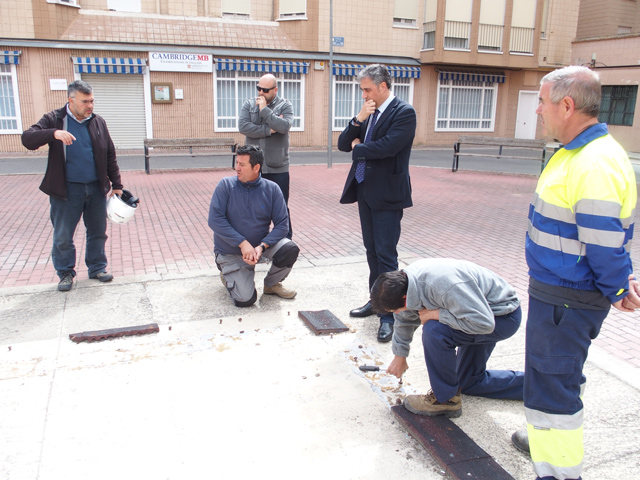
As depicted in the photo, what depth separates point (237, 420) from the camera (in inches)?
121

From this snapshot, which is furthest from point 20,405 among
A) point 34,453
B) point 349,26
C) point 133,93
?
point 349,26

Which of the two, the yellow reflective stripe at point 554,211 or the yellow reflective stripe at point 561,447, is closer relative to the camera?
the yellow reflective stripe at point 554,211

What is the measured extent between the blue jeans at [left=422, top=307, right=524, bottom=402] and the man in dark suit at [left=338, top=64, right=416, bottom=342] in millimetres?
949

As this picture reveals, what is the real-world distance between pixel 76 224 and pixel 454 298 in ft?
12.6

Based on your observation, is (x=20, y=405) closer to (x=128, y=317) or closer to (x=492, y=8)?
(x=128, y=317)

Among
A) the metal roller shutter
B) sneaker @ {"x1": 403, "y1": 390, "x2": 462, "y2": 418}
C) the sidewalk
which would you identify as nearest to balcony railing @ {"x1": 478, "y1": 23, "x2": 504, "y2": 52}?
the metal roller shutter

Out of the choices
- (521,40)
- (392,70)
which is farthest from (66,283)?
(521,40)

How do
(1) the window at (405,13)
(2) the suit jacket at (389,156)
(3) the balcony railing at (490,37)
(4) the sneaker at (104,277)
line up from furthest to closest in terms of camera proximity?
(3) the balcony railing at (490,37)
(1) the window at (405,13)
(4) the sneaker at (104,277)
(2) the suit jacket at (389,156)

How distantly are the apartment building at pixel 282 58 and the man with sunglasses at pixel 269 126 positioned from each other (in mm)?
9853

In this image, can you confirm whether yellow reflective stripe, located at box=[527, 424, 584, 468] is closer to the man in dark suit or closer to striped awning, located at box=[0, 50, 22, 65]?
the man in dark suit

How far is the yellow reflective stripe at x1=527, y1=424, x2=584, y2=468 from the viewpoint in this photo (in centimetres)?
237

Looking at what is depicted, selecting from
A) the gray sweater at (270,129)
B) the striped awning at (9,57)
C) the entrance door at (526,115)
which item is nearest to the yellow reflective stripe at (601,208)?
the gray sweater at (270,129)

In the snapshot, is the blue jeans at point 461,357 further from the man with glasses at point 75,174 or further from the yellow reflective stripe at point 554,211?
the man with glasses at point 75,174

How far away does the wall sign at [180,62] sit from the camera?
62.5ft
